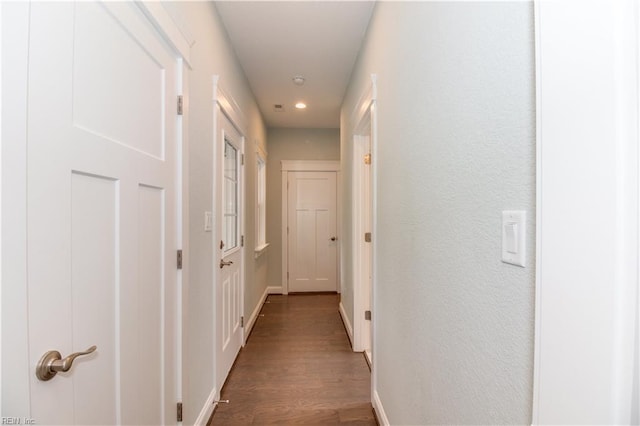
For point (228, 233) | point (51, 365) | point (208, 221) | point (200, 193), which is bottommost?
point (51, 365)

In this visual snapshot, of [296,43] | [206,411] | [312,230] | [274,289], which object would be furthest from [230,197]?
[274,289]

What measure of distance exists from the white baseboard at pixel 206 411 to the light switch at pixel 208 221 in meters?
1.03

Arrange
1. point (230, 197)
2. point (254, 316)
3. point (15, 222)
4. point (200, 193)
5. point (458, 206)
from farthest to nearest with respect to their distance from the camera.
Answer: point (254, 316), point (230, 197), point (200, 193), point (458, 206), point (15, 222)

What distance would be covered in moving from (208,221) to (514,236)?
5.35 ft

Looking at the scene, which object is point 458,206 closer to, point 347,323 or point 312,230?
point 347,323

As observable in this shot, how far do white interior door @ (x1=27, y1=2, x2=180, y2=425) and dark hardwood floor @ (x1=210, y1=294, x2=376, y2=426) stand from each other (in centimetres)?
76

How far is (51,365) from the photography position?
708mm

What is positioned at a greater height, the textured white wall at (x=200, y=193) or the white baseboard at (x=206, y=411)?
the textured white wall at (x=200, y=193)

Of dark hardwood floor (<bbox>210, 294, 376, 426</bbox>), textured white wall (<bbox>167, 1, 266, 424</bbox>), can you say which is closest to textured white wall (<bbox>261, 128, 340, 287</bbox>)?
dark hardwood floor (<bbox>210, 294, 376, 426</bbox>)

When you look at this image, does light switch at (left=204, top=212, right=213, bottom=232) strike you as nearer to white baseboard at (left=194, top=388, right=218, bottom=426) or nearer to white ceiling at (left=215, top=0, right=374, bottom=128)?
white baseboard at (left=194, top=388, right=218, bottom=426)

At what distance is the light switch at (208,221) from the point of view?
5.93 feet

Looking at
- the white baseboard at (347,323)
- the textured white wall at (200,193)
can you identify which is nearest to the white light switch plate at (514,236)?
the textured white wall at (200,193)

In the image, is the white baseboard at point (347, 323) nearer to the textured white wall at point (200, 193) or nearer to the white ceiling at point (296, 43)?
the textured white wall at point (200, 193)

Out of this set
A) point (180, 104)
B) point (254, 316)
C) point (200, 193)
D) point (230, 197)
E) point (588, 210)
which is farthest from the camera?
point (254, 316)
